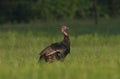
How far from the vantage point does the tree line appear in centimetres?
4597

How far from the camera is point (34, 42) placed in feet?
75.8

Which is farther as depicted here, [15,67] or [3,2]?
[3,2]

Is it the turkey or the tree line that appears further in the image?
the tree line

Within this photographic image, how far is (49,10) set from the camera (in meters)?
46.5

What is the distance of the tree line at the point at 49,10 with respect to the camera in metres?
46.0

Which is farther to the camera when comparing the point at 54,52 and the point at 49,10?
the point at 49,10

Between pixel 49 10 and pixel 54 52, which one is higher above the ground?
pixel 54 52

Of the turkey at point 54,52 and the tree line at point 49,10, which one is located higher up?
the turkey at point 54,52

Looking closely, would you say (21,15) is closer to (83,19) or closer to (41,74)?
(83,19)

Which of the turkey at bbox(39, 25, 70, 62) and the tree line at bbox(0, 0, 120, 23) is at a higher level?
the turkey at bbox(39, 25, 70, 62)

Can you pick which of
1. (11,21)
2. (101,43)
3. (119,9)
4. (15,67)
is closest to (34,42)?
(101,43)

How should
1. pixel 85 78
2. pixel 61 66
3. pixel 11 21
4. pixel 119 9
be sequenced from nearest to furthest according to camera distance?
1. pixel 85 78
2. pixel 61 66
3. pixel 11 21
4. pixel 119 9

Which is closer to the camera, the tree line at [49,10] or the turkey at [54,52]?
the turkey at [54,52]

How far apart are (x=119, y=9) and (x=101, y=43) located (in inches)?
1020
